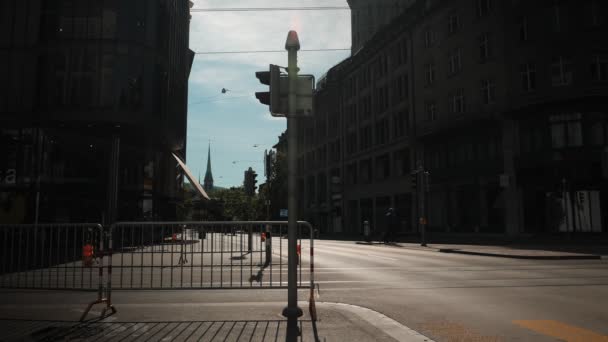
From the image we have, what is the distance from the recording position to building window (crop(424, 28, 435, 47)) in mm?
40938

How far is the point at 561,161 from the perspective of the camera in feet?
92.9

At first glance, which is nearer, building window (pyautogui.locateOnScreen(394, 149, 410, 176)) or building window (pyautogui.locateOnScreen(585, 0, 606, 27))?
building window (pyautogui.locateOnScreen(585, 0, 606, 27))

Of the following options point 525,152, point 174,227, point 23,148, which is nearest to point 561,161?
point 525,152

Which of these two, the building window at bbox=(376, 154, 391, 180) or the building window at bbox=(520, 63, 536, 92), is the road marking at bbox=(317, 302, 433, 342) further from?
the building window at bbox=(376, 154, 391, 180)

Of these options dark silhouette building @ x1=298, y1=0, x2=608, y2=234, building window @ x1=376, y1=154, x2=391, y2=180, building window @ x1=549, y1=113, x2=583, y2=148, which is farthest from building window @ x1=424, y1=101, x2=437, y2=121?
building window @ x1=549, y1=113, x2=583, y2=148

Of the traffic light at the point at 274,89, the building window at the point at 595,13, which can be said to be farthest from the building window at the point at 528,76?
the traffic light at the point at 274,89

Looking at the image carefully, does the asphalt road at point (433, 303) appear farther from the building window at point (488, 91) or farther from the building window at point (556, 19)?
the building window at point (488, 91)

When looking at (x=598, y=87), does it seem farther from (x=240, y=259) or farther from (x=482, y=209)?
(x=240, y=259)

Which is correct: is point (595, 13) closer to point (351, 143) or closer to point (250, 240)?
point (250, 240)

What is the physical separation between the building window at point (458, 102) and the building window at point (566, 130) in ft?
26.7

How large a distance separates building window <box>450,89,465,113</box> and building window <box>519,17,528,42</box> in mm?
6278

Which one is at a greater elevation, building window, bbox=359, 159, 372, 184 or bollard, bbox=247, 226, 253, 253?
building window, bbox=359, 159, 372, 184

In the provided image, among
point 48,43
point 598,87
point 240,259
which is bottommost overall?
point 240,259

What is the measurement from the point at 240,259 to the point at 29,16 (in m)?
27.0
